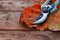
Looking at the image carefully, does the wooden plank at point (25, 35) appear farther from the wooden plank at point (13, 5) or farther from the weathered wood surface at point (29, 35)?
the wooden plank at point (13, 5)

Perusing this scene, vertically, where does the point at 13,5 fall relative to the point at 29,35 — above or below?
above

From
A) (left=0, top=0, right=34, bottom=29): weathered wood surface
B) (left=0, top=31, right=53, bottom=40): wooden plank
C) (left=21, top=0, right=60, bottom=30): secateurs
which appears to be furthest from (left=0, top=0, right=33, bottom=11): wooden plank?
(left=0, top=31, right=53, bottom=40): wooden plank

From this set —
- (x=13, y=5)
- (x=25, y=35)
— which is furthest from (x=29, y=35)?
(x=13, y=5)

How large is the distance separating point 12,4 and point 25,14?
8.2 inches

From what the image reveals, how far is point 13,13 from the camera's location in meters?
1.32

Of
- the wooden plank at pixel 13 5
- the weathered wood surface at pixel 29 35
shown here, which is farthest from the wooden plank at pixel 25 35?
the wooden plank at pixel 13 5

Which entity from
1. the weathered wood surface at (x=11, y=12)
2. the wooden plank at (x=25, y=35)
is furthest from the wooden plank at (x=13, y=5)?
the wooden plank at (x=25, y=35)

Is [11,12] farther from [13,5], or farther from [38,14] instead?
[38,14]

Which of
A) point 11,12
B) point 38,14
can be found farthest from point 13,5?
point 38,14

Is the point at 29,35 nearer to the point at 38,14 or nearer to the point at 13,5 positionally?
the point at 38,14

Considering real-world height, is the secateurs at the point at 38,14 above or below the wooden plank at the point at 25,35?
above

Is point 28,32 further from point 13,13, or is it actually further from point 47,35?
point 13,13

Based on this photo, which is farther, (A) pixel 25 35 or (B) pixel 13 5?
(B) pixel 13 5

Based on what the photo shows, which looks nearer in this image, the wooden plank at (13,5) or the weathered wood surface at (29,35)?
the weathered wood surface at (29,35)
